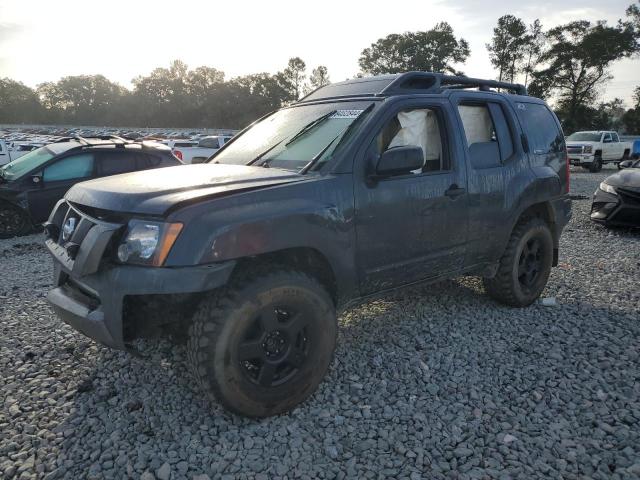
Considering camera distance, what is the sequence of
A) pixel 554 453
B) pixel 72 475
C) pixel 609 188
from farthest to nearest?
pixel 609 188 → pixel 554 453 → pixel 72 475

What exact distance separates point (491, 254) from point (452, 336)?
803 millimetres

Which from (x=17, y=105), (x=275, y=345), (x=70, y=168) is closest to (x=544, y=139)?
(x=275, y=345)

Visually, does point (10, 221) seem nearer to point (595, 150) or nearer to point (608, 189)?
point (608, 189)

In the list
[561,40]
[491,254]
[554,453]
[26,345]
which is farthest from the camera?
[561,40]

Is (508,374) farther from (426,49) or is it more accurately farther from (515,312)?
(426,49)

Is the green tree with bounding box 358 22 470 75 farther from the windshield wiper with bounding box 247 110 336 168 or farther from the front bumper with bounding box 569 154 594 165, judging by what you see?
the windshield wiper with bounding box 247 110 336 168

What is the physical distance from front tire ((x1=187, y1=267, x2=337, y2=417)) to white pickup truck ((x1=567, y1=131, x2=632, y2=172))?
22520 millimetres

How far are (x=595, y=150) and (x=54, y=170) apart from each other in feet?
71.8

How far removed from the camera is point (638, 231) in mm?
8297

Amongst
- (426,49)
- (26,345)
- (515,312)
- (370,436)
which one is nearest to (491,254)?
(515,312)

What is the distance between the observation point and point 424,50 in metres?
61.2

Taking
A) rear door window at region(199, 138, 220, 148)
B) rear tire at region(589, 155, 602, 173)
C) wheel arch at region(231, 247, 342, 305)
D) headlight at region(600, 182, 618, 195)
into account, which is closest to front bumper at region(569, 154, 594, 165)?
rear tire at region(589, 155, 602, 173)

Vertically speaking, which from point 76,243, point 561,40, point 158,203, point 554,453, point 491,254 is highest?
point 561,40

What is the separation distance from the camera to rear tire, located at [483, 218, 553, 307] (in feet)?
14.1
